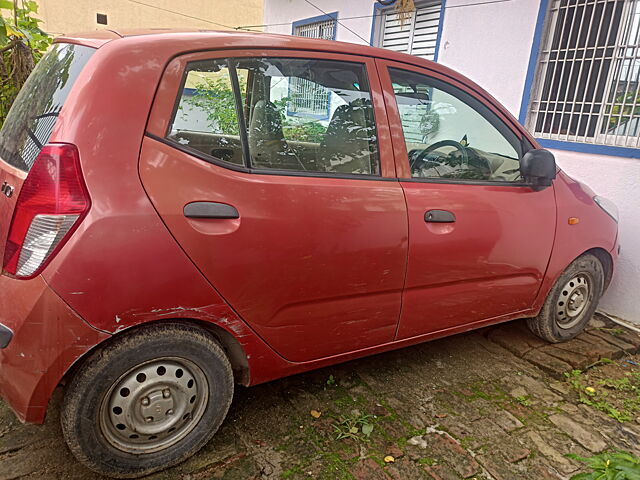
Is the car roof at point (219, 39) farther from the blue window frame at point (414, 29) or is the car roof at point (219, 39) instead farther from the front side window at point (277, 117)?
the blue window frame at point (414, 29)

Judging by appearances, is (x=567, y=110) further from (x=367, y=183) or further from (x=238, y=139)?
(x=238, y=139)

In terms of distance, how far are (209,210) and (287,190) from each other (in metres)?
0.37

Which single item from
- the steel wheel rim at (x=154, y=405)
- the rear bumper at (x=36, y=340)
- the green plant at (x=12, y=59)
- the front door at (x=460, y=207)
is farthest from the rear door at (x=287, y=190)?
the green plant at (x=12, y=59)

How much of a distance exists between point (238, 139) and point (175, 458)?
1411 mm

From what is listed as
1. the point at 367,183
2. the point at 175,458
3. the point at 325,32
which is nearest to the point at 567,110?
the point at 367,183

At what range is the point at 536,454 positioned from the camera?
7.63 ft

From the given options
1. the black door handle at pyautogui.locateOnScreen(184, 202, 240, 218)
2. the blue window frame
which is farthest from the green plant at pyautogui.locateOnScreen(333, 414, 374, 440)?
the blue window frame

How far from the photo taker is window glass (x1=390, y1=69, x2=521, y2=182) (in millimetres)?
2490

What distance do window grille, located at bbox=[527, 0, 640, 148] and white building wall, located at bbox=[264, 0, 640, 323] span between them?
19cm

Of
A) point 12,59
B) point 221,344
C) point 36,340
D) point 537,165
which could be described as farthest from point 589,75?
point 12,59

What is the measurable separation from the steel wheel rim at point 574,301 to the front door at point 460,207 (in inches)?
17.7

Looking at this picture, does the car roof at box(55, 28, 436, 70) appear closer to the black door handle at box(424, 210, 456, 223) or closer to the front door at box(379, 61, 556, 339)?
the front door at box(379, 61, 556, 339)

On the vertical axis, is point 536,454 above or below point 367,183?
below

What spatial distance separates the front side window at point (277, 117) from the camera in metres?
1.95
